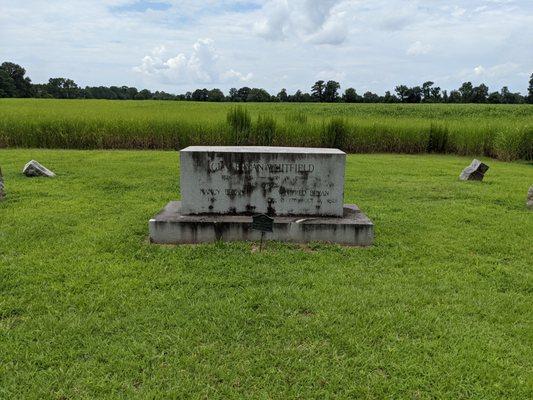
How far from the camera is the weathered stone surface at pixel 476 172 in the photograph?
9.48 metres

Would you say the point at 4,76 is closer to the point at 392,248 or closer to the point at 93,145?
the point at 93,145

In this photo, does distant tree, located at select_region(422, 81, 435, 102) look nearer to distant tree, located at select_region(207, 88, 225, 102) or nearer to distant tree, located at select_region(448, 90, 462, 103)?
distant tree, located at select_region(448, 90, 462, 103)

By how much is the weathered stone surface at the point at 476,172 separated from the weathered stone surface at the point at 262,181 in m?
5.84

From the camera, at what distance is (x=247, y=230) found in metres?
4.93

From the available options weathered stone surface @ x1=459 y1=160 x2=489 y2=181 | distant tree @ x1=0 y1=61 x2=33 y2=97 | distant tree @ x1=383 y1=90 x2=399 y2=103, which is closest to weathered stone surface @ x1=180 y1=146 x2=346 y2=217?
weathered stone surface @ x1=459 y1=160 x2=489 y2=181

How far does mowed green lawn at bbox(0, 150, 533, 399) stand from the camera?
103 inches

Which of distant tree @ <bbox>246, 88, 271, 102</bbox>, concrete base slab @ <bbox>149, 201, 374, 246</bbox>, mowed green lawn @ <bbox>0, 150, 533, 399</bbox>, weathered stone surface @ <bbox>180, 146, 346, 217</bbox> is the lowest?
mowed green lawn @ <bbox>0, 150, 533, 399</bbox>

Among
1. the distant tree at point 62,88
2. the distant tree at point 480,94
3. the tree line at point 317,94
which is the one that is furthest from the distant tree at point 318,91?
the distant tree at point 62,88

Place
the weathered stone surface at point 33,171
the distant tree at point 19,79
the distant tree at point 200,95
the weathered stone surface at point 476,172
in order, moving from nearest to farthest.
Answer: the weathered stone surface at point 33,171 < the weathered stone surface at point 476,172 < the distant tree at point 200,95 < the distant tree at point 19,79

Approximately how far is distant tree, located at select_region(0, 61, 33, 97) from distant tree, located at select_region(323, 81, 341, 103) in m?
54.1

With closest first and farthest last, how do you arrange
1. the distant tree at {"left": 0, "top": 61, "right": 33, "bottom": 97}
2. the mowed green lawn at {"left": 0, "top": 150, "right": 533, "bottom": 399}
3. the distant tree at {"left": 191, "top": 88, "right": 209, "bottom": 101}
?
the mowed green lawn at {"left": 0, "top": 150, "right": 533, "bottom": 399}, the distant tree at {"left": 191, "top": 88, "right": 209, "bottom": 101}, the distant tree at {"left": 0, "top": 61, "right": 33, "bottom": 97}

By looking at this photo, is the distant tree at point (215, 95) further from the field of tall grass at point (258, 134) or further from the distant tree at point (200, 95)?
the field of tall grass at point (258, 134)

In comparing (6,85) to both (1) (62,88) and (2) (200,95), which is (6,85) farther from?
(2) (200,95)

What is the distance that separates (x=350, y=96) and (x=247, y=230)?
6589 centimetres
